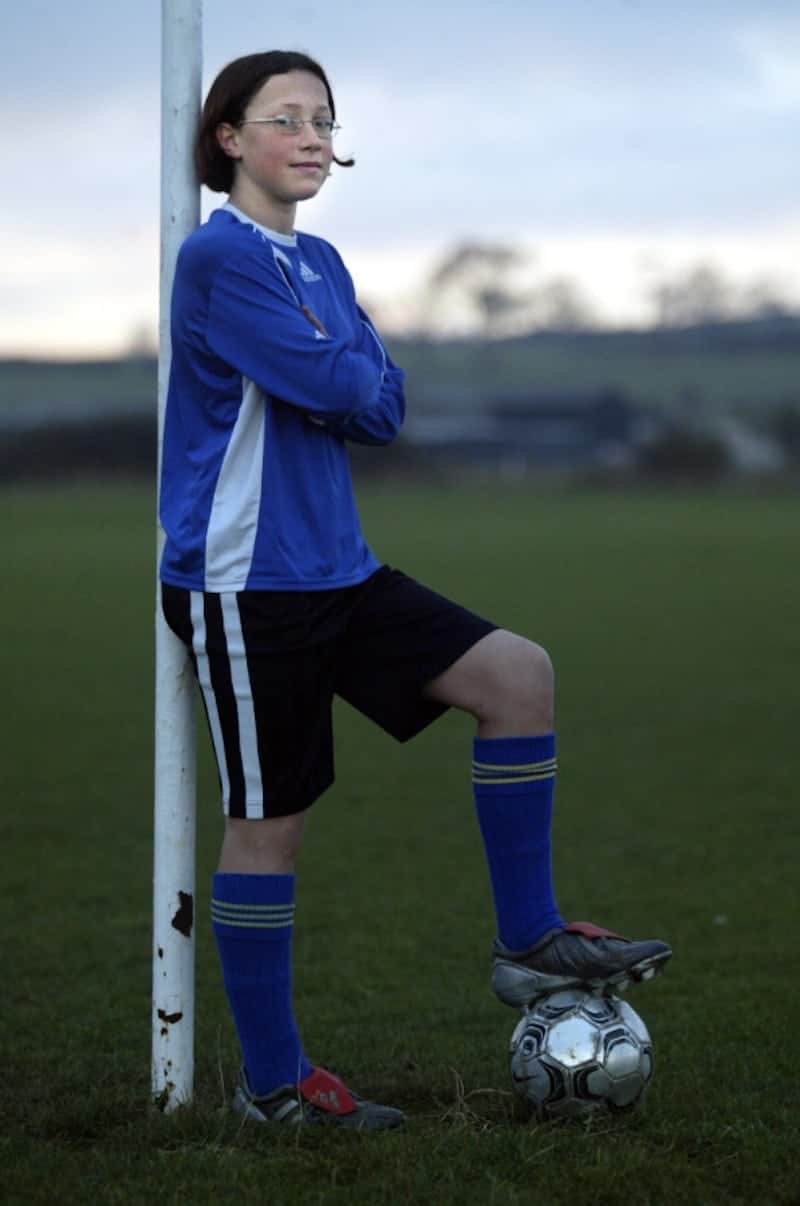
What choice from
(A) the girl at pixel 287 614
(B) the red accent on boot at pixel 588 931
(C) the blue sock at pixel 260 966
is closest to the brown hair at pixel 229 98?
(A) the girl at pixel 287 614

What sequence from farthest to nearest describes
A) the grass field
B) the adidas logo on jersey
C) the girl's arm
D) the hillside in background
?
the hillside in background
the adidas logo on jersey
the girl's arm
the grass field

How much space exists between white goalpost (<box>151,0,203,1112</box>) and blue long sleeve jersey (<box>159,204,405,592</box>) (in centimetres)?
12

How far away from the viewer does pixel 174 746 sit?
386cm

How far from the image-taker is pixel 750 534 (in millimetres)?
37562

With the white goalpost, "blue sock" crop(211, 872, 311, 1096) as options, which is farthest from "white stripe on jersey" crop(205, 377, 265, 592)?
"blue sock" crop(211, 872, 311, 1096)

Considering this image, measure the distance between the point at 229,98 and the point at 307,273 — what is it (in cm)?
40

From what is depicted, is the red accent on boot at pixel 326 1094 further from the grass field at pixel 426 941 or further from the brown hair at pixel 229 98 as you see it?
the brown hair at pixel 229 98

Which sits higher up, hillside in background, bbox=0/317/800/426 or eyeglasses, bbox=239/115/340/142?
hillside in background, bbox=0/317/800/426

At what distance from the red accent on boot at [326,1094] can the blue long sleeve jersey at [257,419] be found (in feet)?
3.37

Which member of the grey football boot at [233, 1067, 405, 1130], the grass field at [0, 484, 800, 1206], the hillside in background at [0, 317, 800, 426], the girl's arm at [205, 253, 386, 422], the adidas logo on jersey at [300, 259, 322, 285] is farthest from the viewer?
the hillside in background at [0, 317, 800, 426]

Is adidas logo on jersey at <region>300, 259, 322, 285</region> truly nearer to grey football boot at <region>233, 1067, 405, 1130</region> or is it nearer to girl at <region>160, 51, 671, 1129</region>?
girl at <region>160, 51, 671, 1129</region>

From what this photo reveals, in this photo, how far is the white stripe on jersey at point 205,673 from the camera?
369cm

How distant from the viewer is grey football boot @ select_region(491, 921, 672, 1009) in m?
3.68

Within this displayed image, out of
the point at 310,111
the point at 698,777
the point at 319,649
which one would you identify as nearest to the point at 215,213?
the point at 310,111
